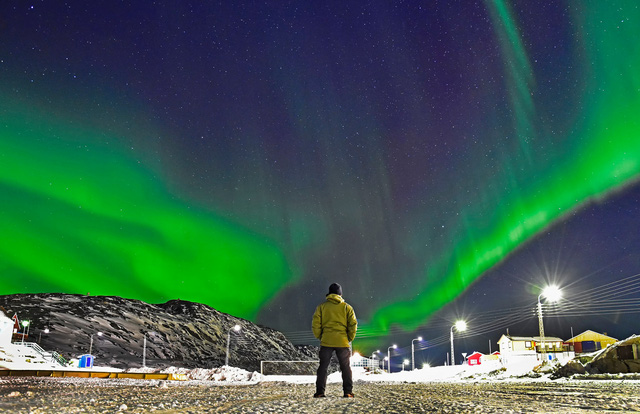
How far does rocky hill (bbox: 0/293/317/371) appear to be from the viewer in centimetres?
10750

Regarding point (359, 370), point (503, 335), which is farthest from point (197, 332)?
point (359, 370)

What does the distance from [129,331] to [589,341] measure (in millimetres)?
111048

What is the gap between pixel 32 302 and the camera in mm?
136750

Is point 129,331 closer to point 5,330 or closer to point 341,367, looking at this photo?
point 5,330

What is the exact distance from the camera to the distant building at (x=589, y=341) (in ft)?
280

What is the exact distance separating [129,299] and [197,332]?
100 feet

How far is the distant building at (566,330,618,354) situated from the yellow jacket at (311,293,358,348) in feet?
301

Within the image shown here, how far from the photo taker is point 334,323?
7.80 metres

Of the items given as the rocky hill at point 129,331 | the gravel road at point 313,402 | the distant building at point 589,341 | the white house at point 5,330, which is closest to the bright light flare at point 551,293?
the gravel road at point 313,402

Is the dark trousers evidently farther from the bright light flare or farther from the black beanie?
the bright light flare

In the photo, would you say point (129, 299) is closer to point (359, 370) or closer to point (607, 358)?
point (359, 370)

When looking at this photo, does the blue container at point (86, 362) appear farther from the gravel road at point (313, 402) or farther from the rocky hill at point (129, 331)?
the rocky hill at point (129, 331)

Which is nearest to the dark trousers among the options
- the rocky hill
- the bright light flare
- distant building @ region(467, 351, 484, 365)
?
the bright light flare

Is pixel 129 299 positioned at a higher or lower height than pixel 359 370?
higher
